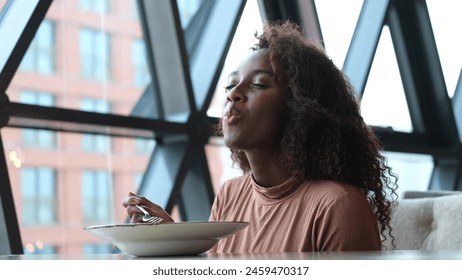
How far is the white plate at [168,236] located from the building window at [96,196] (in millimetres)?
2314

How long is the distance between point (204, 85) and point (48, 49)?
36.1 inches

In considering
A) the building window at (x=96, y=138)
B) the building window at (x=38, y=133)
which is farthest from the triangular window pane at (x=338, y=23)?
the building window at (x=38, y=133)

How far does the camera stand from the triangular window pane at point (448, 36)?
5.76 m

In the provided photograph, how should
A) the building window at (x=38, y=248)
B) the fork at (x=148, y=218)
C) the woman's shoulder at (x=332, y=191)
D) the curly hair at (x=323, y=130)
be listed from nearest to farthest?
the fork at (x=148, y=218) < the woman's shoulder at (x=332, y=191) < the curly hair at (x=323, y=130) < the building window at (x=38, y=248)

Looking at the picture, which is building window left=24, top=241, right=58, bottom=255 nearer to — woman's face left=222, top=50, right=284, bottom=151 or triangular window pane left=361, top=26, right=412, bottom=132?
woman's face left=222, top=50, right=284, bottom=151

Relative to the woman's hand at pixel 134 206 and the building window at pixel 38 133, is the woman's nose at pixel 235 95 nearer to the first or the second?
the woman's hand at pixel 134 206

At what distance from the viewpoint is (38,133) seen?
3.36m

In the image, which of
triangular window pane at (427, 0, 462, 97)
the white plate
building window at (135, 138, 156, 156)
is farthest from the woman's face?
triangular window pane at (427, 0, 462, 97)

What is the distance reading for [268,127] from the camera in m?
1.82

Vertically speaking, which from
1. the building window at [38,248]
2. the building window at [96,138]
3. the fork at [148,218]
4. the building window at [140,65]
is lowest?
the building window at [38,248]

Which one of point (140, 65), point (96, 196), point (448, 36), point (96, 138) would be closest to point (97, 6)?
point (140, 65)

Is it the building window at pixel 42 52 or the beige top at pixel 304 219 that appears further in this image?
the building window at pixel 42 52

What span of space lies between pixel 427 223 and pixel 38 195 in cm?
175
